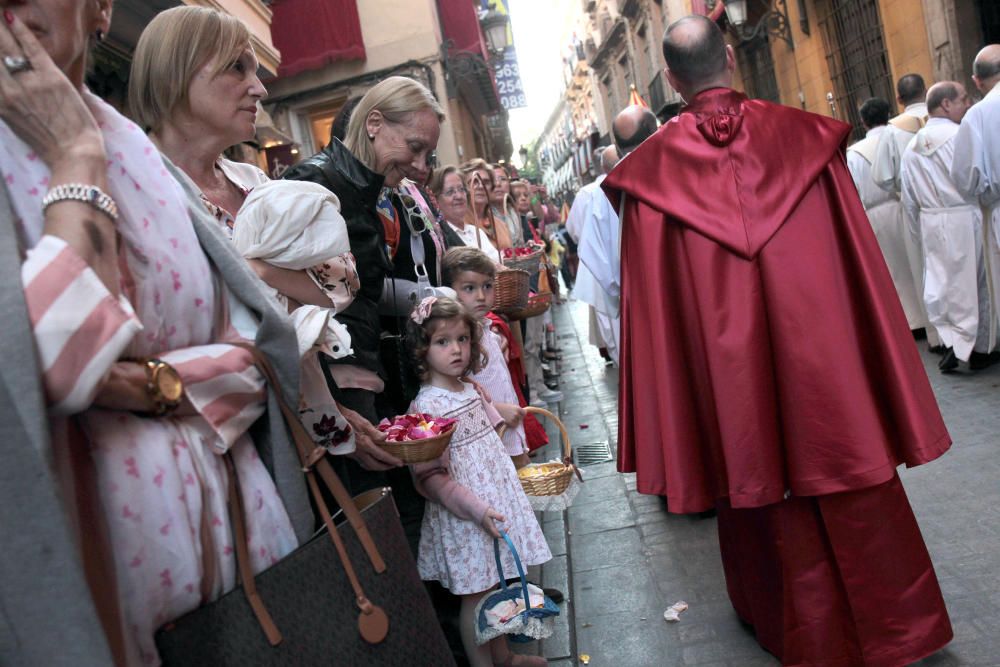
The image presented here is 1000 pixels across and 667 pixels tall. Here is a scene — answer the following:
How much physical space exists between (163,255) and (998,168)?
6122mm

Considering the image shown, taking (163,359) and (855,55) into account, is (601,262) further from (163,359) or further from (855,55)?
(855,55)

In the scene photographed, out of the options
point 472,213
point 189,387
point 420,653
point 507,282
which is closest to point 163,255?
point 189,387

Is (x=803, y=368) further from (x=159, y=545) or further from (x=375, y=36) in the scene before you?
(x=375, y=36)

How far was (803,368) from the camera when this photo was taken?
298 cm

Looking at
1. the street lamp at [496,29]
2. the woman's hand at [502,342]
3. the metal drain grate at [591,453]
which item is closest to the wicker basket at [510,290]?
the woman's hand at [502,342]

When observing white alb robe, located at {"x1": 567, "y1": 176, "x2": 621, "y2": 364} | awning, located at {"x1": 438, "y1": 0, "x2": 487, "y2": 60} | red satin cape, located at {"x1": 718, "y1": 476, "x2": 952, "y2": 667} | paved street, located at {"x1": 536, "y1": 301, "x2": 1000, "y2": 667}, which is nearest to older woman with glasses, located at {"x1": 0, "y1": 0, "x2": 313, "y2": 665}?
red satin cape, located at {"x1": 718, "y1": 476, "x2": 952, "y2": 667}

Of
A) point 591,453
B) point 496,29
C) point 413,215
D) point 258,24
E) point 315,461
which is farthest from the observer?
point 496,29

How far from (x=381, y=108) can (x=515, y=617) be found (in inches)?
73.2

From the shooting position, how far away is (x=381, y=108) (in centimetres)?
353

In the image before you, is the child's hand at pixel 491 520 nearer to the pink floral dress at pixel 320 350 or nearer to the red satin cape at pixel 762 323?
the red satin cape at pixel 762 323

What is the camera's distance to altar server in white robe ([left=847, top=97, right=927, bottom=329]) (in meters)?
8.60

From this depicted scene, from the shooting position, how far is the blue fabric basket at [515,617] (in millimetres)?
2984

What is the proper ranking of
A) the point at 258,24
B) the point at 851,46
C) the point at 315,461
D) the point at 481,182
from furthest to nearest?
the point at 851,46
the point at 258,24
the point at 481,182
the point at 315,461

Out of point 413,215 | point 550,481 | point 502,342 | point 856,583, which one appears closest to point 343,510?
point 856,583
